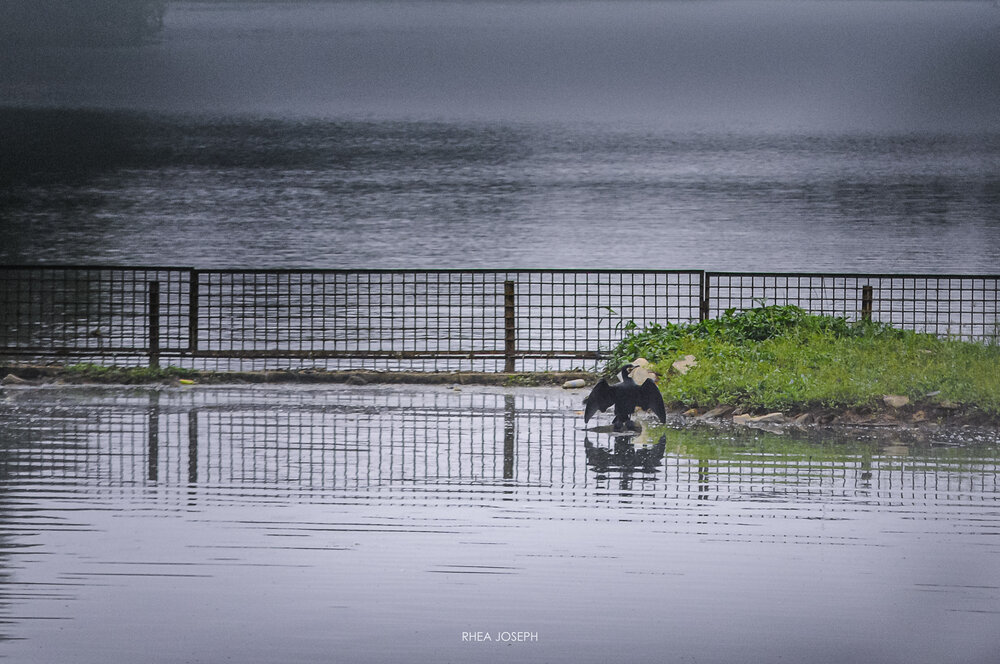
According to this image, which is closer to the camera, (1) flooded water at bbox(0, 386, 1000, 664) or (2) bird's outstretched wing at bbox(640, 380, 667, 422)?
(1) flooded water at bbox(0, 386, 1000, 664)

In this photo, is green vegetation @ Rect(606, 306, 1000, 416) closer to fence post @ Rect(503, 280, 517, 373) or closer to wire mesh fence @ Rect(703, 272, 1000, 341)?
wire mesh fence @ Rect(703, 272, 1000, 341)

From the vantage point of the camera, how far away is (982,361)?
12.2m

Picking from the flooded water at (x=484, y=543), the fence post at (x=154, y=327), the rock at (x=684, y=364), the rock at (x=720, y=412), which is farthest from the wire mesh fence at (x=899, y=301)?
the fence post at (x=154, y=327)

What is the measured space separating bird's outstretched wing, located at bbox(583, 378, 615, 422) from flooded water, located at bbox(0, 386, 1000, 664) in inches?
11.2

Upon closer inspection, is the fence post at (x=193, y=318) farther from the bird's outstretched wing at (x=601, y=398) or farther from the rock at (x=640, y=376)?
the rock at (x=640, y=376)

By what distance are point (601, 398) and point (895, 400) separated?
2.55 m

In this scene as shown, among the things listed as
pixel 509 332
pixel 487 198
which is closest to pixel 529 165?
pixel 487 198

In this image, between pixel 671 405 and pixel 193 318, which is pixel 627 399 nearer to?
pixel 671 405

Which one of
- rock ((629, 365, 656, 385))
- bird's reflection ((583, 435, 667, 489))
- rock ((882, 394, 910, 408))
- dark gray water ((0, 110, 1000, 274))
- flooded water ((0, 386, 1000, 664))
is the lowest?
flooded water ((0, 386, 1000, 664))

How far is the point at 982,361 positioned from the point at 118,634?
340 inches

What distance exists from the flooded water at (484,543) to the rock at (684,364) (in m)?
1.49

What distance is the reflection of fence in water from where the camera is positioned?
928 centimetres

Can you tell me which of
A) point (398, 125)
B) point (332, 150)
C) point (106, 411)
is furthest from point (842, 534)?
point (398, 125)

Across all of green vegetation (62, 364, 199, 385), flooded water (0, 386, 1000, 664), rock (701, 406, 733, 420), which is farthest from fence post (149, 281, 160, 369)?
Result: rock (701, 406, 733, 420)
